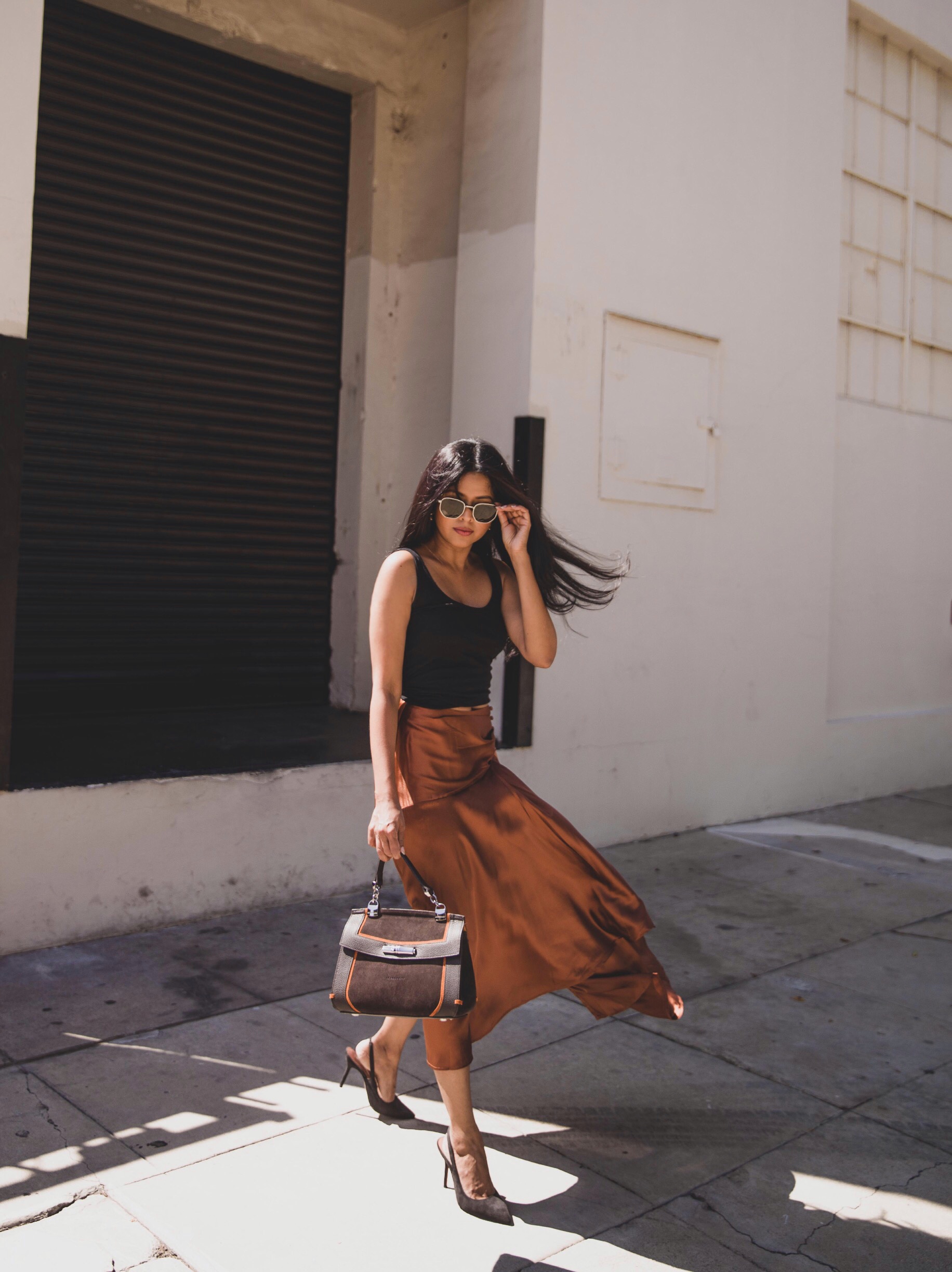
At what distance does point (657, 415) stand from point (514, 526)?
3986mm

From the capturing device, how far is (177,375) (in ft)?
22.3

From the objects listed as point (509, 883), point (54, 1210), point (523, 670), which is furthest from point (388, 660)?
point (523, 670)

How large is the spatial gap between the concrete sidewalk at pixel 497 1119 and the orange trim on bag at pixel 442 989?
0.58m

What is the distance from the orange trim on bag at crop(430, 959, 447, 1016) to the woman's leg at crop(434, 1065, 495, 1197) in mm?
337

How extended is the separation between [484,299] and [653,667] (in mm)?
2502

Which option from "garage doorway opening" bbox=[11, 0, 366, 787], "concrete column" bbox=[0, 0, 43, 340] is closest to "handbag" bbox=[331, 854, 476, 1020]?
"garage doorway opening" bbox=[11, 0, 366, 787]

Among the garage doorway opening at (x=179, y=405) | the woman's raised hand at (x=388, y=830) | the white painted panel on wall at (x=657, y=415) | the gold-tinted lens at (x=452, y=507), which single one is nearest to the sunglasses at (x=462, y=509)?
the gold-tinted lens at (x=452, y=507)

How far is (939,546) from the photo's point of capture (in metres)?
9.79

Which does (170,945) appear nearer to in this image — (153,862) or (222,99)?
(153,862)

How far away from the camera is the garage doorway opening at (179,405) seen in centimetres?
627

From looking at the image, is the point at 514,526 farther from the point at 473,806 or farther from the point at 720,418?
the point at 720,418

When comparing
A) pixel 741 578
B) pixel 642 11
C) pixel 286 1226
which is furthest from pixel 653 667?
pixel 286 1226

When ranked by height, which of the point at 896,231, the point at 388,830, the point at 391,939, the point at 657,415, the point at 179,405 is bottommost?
the point at 391,939

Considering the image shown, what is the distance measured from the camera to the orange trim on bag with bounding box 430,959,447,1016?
278 cm
